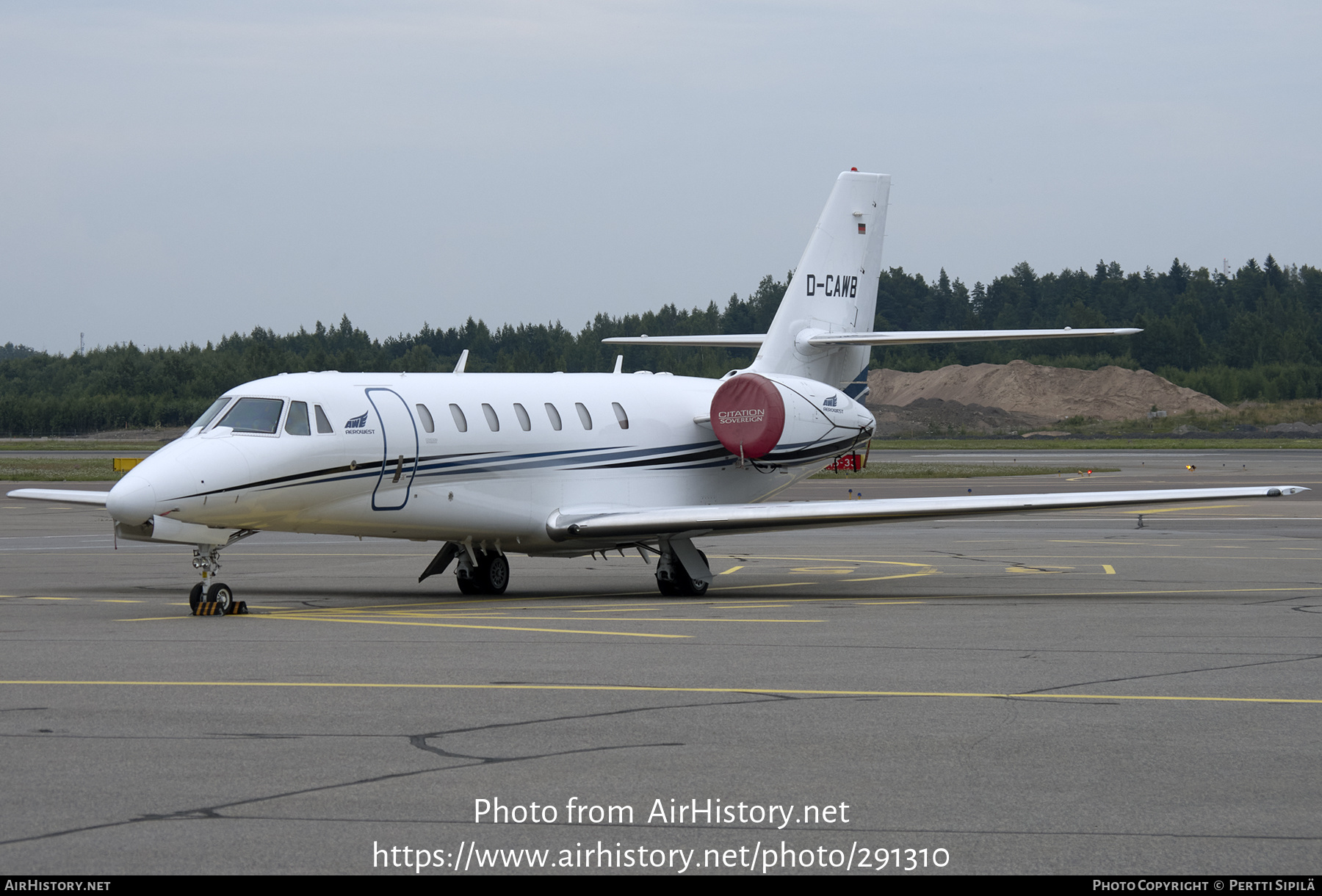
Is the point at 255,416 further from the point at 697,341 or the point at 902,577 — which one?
the point at 902,577

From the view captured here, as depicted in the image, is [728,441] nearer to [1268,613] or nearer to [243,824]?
[1268,613]

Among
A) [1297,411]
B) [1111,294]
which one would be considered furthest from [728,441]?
[1111,294]

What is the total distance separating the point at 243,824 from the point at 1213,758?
5.44 meters

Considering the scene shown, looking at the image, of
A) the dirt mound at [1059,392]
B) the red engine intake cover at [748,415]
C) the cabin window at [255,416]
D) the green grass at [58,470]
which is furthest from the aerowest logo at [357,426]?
the dirt mound at [1059,392]

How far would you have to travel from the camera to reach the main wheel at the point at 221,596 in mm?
16766

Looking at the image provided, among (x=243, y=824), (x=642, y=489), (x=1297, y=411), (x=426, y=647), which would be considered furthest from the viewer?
(x=1297, y=411)

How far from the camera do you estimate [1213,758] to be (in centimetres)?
861

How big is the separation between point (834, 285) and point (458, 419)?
8.37 meters

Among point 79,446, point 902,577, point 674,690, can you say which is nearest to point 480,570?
point 902,577

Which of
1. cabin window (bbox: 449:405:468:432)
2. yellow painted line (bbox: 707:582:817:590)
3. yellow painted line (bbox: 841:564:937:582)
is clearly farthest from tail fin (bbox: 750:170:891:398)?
cabin window (bbox: 449:405:468:432)

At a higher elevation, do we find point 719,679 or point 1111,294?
point 1111,294

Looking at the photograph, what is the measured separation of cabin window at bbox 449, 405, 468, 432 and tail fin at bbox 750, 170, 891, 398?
648 centimetres

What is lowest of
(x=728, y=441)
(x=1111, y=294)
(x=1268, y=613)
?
(x=1268, y=613)
